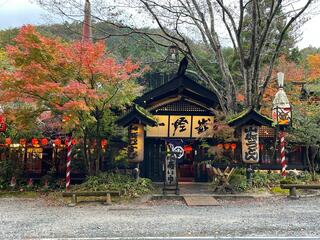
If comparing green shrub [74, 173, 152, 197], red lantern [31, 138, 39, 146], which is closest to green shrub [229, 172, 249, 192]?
green shrub [74, 173, 152, 197]

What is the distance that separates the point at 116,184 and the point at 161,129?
5.20 meters

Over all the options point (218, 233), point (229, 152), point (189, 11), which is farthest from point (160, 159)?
point (218, 233)

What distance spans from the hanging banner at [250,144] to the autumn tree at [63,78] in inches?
219

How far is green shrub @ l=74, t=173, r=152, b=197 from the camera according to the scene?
44.5 ft

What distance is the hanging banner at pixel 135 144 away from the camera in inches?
588

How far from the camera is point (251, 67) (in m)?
16.6

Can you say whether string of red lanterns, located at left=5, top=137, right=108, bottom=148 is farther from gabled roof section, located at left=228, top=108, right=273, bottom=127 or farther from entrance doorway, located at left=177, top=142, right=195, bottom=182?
gabled roof section, located at left=228, top=108, right=273, bottom=127

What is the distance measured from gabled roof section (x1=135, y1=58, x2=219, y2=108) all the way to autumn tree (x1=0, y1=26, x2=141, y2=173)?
394 centimetres

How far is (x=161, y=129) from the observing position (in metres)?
18.3

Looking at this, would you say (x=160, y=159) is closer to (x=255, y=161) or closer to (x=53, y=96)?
(x=255, y=161)

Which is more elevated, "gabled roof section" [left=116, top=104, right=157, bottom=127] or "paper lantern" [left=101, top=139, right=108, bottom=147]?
"gabled roof section" [left=116, top=104, right=157, bottom=127]

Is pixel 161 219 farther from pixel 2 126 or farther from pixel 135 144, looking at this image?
pixel 2 126

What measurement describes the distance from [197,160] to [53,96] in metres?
8.95

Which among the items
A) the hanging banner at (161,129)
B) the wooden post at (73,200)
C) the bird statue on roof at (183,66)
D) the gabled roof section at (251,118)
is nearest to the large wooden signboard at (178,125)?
the hanging banner at (161,129)
